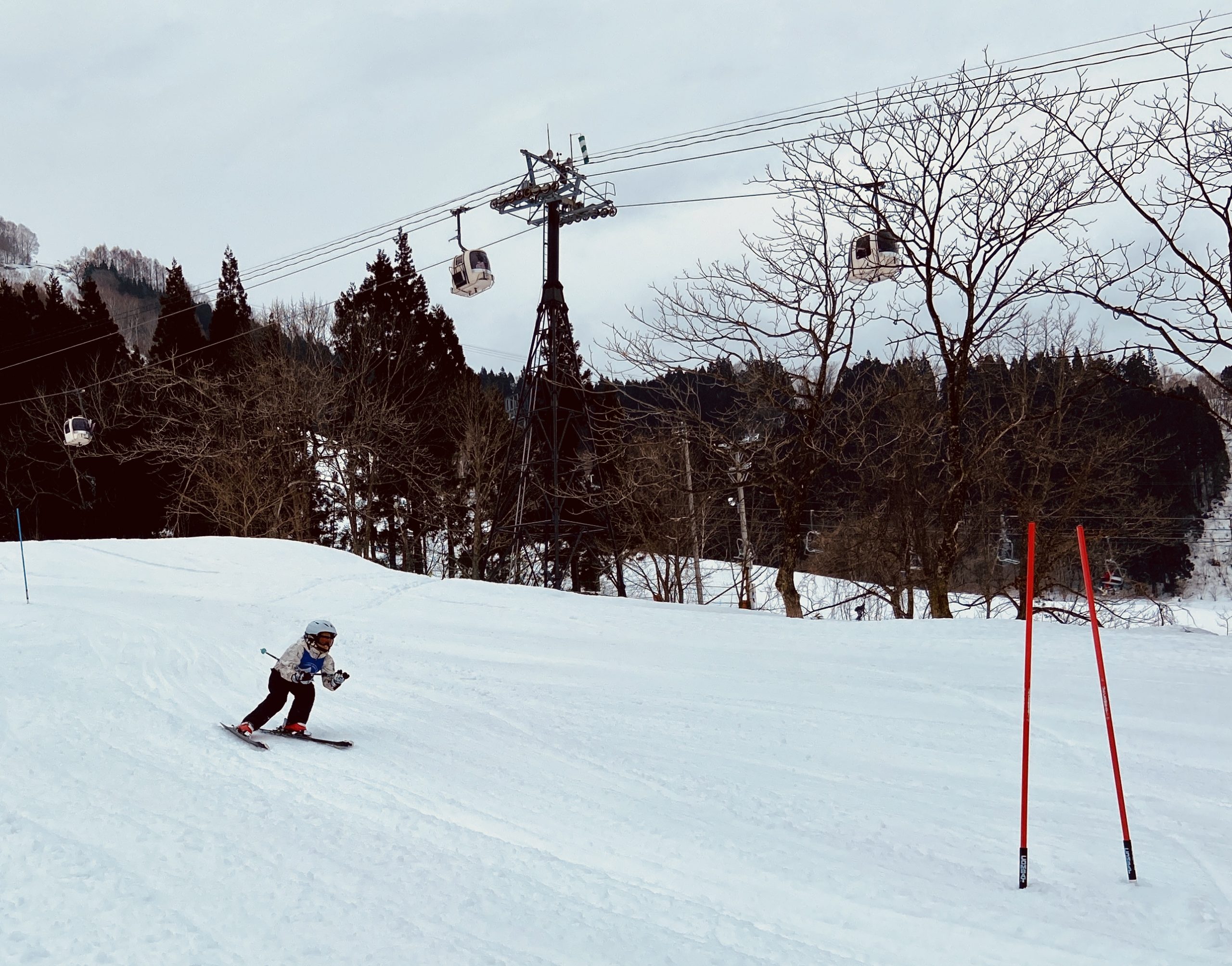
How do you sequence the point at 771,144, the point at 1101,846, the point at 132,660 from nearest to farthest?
the point at 1101,846
the point at 132,660
the point at 771,144

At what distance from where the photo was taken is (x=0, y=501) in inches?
1510

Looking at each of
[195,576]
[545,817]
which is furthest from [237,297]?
[545,817]

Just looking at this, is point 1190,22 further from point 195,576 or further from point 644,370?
point 195,576

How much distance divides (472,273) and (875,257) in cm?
931

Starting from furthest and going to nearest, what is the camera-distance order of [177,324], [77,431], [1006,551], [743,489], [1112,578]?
[177,324]
[77,431]
[1006,551]
[1112,578]
[743,489]

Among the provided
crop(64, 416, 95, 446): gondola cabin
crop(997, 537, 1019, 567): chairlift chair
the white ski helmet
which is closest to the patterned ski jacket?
the white ski helmet

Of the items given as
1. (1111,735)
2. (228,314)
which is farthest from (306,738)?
(228,314)

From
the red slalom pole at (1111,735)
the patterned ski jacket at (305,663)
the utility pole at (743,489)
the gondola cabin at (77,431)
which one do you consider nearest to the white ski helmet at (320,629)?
the patterned ski jacket at (305,663)

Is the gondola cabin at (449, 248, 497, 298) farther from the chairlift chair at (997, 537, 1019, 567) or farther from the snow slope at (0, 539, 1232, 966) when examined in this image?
the chairlift chair at (997, 537, 1019, 567)

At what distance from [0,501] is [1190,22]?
44.1m

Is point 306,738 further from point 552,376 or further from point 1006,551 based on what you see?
point 1006,551

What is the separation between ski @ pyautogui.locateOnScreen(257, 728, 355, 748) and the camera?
782 cm

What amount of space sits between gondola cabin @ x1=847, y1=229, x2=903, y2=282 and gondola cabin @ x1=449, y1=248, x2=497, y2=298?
8.71 meters

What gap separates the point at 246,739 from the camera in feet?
25.6
